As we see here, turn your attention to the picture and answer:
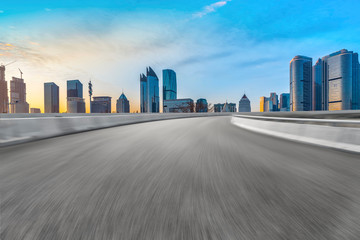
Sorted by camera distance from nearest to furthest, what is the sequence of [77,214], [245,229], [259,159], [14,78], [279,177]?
[245,229] → [77,214] → [279,177] → [259,159] → [14,78]

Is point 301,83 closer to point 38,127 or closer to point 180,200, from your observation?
point 38,127

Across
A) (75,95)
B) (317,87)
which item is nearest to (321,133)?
(75,95)

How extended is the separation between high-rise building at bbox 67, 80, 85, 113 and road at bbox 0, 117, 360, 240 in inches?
6217

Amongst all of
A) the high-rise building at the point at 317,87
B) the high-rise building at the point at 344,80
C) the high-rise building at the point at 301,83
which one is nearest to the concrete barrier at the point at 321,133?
the high-rise building at the point at 344,80

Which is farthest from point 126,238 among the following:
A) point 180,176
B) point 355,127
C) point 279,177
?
point 355,127

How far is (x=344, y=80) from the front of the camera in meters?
111

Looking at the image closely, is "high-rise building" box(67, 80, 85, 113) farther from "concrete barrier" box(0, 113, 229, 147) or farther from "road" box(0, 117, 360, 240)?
"road" box(0, 117, 360, 240)

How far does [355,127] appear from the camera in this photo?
14.9ft

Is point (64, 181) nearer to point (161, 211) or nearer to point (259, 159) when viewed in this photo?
point (161, 211)

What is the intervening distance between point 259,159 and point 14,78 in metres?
194

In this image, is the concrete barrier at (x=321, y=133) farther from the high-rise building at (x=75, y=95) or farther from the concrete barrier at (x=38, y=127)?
the high-rise building at (x=75, y=95)

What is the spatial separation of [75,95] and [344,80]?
7511 inches

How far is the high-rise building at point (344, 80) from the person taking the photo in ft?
350

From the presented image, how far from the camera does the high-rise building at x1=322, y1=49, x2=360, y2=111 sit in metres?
107
